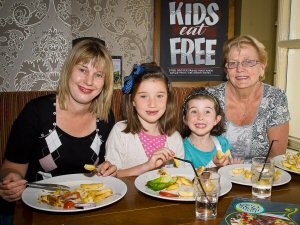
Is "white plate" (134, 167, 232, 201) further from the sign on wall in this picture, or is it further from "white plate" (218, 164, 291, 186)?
Result: the sign on wall

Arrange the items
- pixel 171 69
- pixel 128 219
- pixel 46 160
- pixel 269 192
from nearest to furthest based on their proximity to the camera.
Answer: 1. pixel 128 219
2. pixel 269 192
3. pixel 46 160
4. pixel 171 69

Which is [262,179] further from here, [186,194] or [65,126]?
[65,126]

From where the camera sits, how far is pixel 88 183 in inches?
56.1

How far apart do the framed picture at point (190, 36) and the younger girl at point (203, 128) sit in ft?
4.83

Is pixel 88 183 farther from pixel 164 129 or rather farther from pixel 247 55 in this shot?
pixel 247 55

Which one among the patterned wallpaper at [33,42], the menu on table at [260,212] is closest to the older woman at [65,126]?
the patterned wallpaper at [33,42]

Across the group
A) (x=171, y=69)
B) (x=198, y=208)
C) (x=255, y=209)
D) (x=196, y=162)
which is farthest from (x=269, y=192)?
(x=171, y=69)

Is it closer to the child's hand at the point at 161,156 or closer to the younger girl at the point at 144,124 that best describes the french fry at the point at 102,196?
the child's hand at the point at 161,156

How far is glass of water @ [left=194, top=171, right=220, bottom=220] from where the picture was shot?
3.68 feet

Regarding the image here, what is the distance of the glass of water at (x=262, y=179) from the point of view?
4.28 feet

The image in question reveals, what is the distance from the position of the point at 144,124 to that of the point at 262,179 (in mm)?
1112

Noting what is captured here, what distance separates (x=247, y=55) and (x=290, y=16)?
1.51m

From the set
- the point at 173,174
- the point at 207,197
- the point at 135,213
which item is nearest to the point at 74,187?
the point at 135,213

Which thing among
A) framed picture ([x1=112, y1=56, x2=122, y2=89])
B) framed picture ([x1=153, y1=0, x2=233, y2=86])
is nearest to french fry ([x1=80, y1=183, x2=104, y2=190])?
framed picture ([x1=112, y1=56, x2=122, y2=89])
